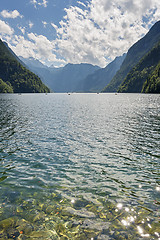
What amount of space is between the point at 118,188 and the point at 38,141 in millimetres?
15959

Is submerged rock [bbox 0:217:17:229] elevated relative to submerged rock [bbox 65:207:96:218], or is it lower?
lower

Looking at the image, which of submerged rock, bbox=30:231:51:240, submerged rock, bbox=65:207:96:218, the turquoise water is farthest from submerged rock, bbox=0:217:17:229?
submerged rock, bbox=65:207:96:218

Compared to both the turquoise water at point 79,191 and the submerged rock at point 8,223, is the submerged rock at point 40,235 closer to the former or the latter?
the turquoise water at point 79,191

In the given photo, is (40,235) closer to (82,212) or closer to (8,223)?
(8,223)

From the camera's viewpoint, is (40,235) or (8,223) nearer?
(40,235)

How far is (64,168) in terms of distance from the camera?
15852 mm

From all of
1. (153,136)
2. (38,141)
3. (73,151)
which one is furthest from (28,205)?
(153,136)

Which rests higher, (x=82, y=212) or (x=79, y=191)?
(x=82, y=212)

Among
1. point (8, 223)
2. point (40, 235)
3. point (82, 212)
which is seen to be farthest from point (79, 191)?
point (8, 223)

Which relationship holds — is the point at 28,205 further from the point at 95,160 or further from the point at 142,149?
the point at 142,149

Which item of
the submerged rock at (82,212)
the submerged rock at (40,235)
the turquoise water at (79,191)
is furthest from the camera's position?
the submerged rock at (82,212)

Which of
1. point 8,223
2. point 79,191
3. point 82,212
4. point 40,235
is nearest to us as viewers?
point 40,235

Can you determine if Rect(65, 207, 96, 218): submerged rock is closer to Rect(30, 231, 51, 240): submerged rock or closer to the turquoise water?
the turquoise water

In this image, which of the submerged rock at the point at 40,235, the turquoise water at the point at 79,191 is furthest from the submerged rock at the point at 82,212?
the submerged rock at the point at 40,235
